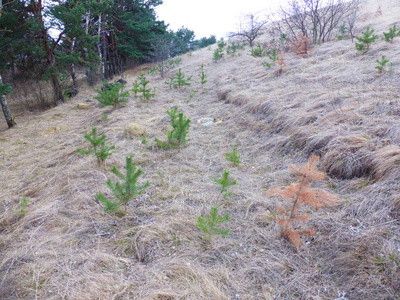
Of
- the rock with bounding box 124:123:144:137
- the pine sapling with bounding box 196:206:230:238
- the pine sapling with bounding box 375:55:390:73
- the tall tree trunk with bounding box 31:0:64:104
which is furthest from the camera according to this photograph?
the tall tree trunk with bounding box 31:0:64:104

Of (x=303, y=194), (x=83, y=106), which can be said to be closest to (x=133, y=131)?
(x=303, y=194)

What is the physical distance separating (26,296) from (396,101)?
4.71m

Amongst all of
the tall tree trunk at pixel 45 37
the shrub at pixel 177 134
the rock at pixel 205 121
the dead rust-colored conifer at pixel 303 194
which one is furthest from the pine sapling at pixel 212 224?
the tall tree trunk at pixel 45 37

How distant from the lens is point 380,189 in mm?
2209

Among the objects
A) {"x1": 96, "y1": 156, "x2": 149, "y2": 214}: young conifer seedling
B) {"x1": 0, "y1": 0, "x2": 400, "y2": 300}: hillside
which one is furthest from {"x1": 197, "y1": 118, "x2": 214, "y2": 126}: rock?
{"x1": 96, "y1": 156, "x2": 149, "y2": 214}: young conifer seedling

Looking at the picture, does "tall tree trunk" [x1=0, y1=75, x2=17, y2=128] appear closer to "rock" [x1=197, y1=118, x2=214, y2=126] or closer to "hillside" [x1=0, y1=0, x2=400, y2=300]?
"hillside" [x1=0, y1=0, x2=400, y2=300]

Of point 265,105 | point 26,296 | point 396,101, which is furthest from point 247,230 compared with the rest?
point 265,105

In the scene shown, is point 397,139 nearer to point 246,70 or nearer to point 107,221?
point 107,221

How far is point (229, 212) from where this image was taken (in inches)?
100

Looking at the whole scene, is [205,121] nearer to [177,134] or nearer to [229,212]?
[177,134]

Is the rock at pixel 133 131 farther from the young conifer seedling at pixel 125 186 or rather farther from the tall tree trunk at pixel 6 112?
the tall tree trunk at pixel 6 112

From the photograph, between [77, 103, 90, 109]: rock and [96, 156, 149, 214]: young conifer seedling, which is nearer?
[96, 156, 149, 214]: young conifer seedling

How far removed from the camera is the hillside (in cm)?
172

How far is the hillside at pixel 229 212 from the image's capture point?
1.72 m
